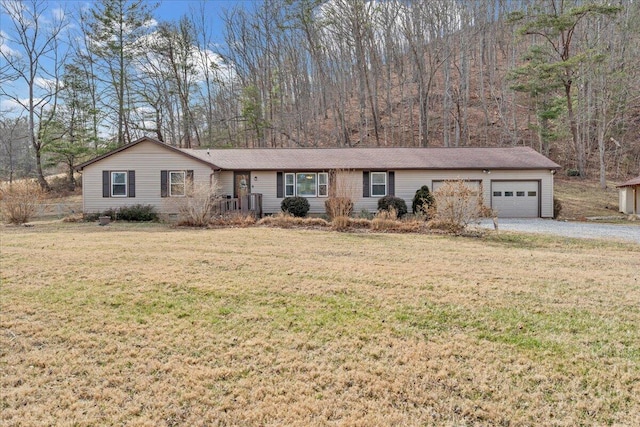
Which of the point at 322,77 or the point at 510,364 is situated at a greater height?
the point at 322,77

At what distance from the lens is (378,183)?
58.4 ft

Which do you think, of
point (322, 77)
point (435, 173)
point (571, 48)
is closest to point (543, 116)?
point (571, 48)

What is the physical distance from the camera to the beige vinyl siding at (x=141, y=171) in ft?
55.4

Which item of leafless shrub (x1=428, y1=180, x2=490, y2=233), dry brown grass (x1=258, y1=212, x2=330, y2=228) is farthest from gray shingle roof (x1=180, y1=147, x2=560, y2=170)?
leafless shrub (x1=428, y1=180, x2=490, y2=233)

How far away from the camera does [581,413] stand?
9.17ft

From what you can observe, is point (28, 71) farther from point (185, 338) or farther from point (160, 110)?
point (185, 338)

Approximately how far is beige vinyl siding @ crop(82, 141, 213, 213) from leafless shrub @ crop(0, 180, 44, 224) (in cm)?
253

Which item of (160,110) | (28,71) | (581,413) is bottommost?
(581,413)

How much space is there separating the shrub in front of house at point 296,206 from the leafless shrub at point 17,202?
1016cm

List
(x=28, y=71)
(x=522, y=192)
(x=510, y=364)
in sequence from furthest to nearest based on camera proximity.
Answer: (x=28, y=71), (x=522, y=192), (x=510, y=364)

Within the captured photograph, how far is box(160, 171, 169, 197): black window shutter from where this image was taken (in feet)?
55.6

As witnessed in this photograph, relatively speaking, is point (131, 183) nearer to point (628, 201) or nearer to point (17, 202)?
point (17, 202)

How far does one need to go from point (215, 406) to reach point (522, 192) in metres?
18.1

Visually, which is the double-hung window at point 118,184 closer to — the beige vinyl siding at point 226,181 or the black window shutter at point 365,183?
the beige vinyl siding at point 226,181
